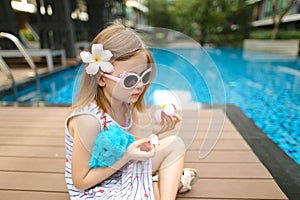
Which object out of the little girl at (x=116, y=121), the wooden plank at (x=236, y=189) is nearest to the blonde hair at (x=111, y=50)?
the little girl at (x=116, y=121)

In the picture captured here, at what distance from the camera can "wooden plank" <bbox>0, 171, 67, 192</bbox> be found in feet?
4.00

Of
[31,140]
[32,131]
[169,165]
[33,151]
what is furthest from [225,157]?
[32,131]

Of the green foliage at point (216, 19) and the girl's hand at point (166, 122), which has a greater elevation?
the green foliage at point (216, 19)

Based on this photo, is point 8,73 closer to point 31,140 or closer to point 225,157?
point 31,140

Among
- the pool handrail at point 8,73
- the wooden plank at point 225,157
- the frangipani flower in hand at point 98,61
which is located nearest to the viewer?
the frangipani flower in hand at point 98,61

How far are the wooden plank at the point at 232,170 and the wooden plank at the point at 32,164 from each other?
0.77m

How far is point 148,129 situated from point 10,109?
211 cm

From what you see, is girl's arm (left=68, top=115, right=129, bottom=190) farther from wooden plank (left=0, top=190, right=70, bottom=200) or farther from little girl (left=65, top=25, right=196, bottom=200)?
wooden plank (left=0, top=190, right=70, bottom=200)

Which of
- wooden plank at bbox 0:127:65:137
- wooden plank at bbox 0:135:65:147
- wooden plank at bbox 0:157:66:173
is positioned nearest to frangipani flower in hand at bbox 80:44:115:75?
wooden plank at bbox 0:157:66:173

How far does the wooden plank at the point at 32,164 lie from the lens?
1.39 meters

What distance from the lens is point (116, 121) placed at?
3.09ft

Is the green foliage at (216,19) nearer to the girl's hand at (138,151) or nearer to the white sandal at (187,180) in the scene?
the white sandal at (187,180)

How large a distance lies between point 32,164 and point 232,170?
3.87 ft

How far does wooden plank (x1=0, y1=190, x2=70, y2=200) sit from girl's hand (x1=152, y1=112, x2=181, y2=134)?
1.88 ft
